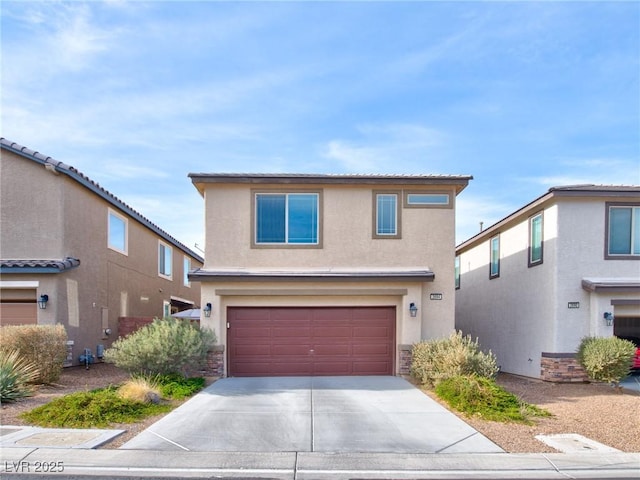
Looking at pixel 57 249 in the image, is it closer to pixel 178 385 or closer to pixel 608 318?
pixel 178 385

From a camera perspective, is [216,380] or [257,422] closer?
[257,422]

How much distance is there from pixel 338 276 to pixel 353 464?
7.06m

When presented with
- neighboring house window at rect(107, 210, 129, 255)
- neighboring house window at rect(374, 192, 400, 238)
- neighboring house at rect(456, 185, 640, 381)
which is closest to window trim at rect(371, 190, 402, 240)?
neighboring house window at rect(374, 192, 400, 238)

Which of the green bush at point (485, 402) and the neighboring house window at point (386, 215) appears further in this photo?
the neighboring house window at point (386, 215)

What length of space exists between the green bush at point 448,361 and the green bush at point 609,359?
3.13 m

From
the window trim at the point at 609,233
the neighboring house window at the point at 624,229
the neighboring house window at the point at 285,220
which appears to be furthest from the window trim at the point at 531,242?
the neighboring house window at the point at 285,220

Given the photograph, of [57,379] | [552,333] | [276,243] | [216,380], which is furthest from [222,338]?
[552,333]

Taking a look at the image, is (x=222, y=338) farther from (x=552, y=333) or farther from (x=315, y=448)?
(x=552, y=333)

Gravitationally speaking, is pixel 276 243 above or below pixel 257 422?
above

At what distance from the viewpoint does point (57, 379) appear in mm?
11836

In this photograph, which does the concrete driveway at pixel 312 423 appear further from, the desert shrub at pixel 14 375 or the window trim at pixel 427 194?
the window trim at pixel 427 194

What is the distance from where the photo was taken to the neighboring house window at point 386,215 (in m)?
14.0

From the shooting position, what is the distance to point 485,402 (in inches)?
380

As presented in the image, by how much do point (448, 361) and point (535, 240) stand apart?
623cm
